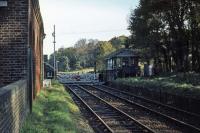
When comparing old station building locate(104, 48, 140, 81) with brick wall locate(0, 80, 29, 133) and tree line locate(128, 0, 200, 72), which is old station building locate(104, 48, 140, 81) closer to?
tree line locate(128, 0, 200, 72)

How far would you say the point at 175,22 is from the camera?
5162 cm

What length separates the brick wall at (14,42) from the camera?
15133 mm

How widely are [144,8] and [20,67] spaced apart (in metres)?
41.6

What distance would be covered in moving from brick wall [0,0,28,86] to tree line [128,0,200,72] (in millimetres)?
29771

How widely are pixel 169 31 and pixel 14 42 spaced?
40977mm

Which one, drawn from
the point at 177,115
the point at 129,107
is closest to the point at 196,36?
the point at 129,107

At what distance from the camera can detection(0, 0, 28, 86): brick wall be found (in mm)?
15133

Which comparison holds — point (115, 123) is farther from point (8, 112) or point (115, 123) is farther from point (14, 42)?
point (8, 112)

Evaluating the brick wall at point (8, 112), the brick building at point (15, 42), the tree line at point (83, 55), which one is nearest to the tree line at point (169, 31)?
the brick building at point (15, 42)

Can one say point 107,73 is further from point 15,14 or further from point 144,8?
point 15,14

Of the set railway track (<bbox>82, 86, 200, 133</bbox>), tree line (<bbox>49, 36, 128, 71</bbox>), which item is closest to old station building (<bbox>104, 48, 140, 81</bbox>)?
railway track (<bbox>82, 86, 200, 133</bbox>)

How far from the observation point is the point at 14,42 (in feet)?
49.9

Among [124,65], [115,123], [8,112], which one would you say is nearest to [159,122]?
[115,123]

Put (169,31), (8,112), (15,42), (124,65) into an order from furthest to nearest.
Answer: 1. (124,65)
2. (169,31)
3. (15,42)
4. (8,112)
